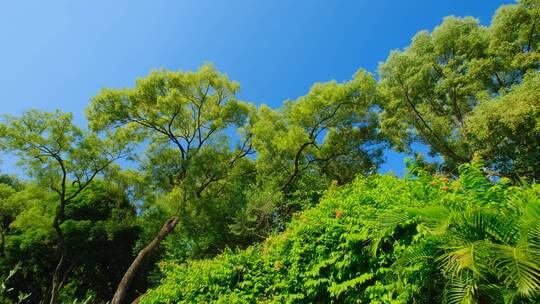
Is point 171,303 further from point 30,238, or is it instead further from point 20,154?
point 30,238

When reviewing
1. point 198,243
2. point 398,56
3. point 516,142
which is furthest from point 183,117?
point 516,142

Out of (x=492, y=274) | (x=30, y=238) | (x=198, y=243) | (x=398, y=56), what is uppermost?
(x=398, y=56)

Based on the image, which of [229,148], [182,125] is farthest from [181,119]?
[229,148]

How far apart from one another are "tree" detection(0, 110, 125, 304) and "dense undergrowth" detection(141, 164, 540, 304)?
10591 millimetres

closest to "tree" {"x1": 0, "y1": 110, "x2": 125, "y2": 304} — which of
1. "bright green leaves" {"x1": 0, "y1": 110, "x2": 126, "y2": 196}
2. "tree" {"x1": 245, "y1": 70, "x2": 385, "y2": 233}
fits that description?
"bright green leaves" {"x1": 0, "y1": 110, "x2": 126, "y2": 196}

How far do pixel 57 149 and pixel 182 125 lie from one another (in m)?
5.75

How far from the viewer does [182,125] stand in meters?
18.4

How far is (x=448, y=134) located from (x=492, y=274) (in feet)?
54.7

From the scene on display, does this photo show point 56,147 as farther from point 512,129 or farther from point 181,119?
point 512,129

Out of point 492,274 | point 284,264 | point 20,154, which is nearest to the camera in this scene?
point 492,274

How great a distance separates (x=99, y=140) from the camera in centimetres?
1647

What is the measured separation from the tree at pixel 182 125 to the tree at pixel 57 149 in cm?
103

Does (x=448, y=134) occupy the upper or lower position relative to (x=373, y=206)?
upper

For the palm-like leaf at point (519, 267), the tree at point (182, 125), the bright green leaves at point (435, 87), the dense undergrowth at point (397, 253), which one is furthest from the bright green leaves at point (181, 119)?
the palm-like leaf at point (519, 267)
